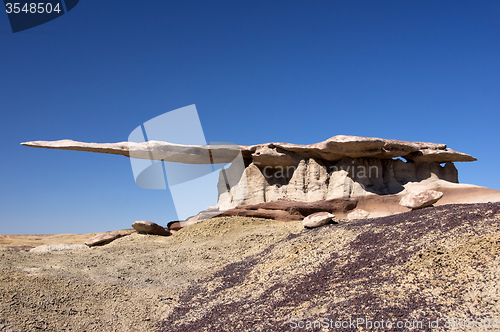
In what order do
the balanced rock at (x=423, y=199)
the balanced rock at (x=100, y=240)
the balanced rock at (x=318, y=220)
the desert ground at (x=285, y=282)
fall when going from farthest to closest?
the balanced rock at (x=100, y=240) → the balanced rock at (x=318, y=220) → the balanced rock at (x=423, y=199) → the desert ground at (x=285, y=282)

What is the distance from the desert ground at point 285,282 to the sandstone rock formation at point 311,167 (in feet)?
11.5

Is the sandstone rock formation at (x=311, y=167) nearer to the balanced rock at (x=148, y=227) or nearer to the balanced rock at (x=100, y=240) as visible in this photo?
the balanced rock at (x=148, y=227)

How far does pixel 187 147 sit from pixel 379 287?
27.7ft

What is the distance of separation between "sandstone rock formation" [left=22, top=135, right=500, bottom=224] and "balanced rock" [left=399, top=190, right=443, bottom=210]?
281 cm

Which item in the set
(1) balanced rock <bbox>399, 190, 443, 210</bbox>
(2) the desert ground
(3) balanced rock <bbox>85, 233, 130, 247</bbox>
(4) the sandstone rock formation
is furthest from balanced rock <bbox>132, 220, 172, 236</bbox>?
(1) balanced rock <bbox>399, 190, 443, 210</bbox>

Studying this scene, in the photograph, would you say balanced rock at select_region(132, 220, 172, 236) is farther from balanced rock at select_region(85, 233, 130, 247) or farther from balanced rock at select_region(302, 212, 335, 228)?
balanced rock at select_region(302, 212, 335, 228)

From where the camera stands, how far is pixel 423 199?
319 inches

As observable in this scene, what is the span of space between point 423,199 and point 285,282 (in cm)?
451

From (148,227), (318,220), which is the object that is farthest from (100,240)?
(318,220)

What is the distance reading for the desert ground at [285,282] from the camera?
3707 mm

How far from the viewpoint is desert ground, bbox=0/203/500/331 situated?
3707mm

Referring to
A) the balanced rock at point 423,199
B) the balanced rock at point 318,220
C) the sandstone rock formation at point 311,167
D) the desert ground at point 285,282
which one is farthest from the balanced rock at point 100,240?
the balanced rock at point 423,199

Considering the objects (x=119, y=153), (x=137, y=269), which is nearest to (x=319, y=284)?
(x=137, y=269)

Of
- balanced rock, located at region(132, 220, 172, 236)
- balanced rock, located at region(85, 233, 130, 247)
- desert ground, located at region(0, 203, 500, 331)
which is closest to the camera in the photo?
desert ground, located at region(0, 203, 500, 331)
